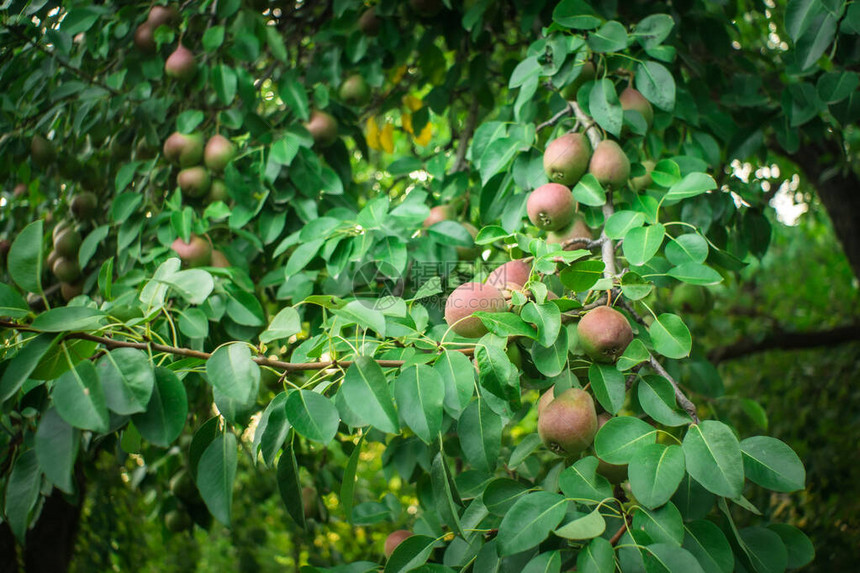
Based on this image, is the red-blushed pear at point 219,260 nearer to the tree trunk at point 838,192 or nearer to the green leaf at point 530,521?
the green leaf at point 530,521

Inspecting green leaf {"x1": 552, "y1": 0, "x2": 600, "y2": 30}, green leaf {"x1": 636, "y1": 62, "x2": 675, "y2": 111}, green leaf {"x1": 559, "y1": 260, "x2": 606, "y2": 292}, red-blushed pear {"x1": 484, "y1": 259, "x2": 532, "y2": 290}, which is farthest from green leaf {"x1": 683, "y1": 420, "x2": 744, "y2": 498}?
green leaf {"x1": 552, "y1": 0, "x2": 600, "y2": 30}

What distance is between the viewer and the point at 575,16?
1206 millimetres

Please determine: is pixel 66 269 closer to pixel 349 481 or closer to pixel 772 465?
pixel 349 481

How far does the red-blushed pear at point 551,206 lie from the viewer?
1.11 metres

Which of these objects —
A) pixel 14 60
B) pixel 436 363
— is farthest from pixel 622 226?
pixel 14 60

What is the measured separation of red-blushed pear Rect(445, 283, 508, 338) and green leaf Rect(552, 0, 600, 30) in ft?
1.92

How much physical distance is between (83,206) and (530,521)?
157cm

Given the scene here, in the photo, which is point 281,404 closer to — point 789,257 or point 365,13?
point 365,13

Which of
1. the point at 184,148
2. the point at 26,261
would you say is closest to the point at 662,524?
the point at 26,261

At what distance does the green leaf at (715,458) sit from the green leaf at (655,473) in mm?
17

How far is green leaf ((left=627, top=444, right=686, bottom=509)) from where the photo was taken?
0.78m

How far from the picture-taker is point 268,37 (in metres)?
1.60

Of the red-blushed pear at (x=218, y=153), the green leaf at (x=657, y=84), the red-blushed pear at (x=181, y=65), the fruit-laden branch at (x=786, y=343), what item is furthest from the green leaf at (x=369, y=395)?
the fruit-laden branch at (x=786, y=343)

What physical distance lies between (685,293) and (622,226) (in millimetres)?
870
